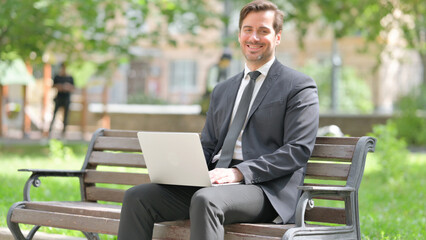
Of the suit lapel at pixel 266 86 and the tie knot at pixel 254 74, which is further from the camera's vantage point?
the tie knot at pixel 254 74

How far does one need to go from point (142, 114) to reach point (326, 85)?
1057cm

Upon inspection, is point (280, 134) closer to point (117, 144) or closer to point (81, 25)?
point (117, 144)

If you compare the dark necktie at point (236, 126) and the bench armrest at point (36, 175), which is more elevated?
the dark necktie at point (236, 126)

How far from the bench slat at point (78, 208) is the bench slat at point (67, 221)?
6 cm

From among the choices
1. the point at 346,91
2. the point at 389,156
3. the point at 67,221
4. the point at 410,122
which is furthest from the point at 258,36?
the point at 346,91

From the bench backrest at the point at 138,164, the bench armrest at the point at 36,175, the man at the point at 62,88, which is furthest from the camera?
the man at the point at 62,88

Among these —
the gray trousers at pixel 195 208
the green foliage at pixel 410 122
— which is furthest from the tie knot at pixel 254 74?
the green foliage at pixel 410 122

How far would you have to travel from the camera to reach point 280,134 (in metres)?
4.48

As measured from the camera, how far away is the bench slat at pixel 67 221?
4617 millimetres

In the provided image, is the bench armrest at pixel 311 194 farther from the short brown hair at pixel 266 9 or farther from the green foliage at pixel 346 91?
the green foliage at pixel 346 91

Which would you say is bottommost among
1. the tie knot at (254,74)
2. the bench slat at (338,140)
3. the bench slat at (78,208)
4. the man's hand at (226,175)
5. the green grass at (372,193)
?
the green grass at (372,193)

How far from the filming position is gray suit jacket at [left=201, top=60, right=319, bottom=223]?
4.28 metres

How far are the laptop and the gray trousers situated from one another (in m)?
0.09

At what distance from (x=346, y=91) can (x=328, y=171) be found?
26.2 m
